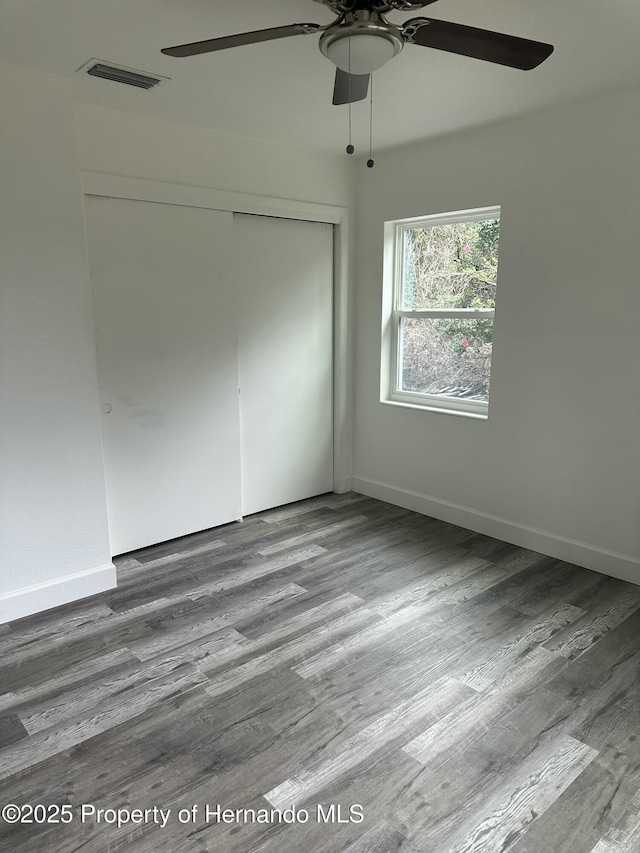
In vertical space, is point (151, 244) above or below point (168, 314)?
above

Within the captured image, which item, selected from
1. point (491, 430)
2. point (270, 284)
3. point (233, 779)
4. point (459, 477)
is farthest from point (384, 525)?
point (233, 779)

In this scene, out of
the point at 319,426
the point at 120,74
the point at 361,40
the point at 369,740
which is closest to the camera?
the point at 361,40

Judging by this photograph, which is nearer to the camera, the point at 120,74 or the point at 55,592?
the point at 120,74

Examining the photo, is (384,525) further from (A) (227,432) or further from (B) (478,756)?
(B) (478,756)

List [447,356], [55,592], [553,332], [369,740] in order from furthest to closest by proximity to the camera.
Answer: [447,356], [553,332], [55,592], [369,740]

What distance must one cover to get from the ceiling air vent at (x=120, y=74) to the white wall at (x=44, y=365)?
22 cm

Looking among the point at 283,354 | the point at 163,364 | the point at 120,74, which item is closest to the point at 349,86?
the point at 120,74

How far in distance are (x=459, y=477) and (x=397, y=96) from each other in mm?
2335

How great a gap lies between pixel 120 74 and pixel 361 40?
150 centimetres

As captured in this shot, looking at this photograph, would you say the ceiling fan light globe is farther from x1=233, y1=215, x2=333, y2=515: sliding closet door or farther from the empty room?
x1=233, y1=215, x2=333, y2=515: sliding closet door

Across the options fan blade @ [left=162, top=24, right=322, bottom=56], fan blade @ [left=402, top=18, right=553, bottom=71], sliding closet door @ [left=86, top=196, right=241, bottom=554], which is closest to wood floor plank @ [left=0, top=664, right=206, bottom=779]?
sliding closet door @ [left=86, top=196, right=241, bottom=554]

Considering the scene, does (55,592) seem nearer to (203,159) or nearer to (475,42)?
(203,159)

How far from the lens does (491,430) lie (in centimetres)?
372

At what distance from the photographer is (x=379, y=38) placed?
1.69 meters
